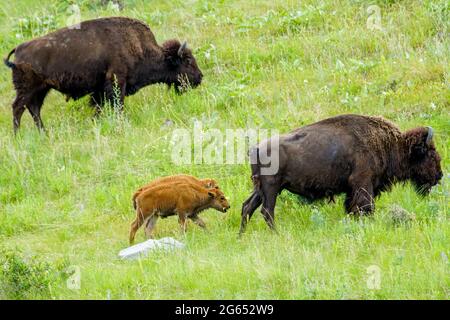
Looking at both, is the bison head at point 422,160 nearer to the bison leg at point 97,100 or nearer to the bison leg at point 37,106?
the bison leg at point 97,100

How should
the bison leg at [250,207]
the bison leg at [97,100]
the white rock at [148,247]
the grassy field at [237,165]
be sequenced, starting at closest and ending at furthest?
the grassy field at [237,165] < the white rock at [148,247] < the bison leg at [250,207] < the bison leg at [97,100]

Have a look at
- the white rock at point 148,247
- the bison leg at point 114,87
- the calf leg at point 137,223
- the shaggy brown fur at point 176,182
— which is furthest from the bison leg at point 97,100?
the white rock at point 148,247

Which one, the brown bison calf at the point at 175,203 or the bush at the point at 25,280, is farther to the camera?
the brown bison calf at the point at 175,203

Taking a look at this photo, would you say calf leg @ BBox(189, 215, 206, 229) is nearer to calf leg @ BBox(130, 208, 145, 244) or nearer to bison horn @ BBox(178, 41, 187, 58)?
calf leg @ BBox(130, 208, 145, 244)

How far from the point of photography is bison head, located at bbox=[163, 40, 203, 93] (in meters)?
16.8

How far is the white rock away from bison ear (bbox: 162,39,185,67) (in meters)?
6.57

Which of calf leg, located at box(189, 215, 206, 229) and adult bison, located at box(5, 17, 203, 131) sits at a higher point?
adult bison, located at box(5, 17, 203, 131)

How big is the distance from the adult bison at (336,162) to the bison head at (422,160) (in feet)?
0.06

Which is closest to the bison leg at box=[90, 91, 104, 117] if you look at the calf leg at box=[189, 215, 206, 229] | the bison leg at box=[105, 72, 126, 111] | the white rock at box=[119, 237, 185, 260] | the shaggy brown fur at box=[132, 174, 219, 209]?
the bison leg at box=[105, 72, 126, 111]

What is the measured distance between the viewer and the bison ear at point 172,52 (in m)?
16.8

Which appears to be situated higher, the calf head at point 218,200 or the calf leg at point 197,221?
the calf head at point 218,200

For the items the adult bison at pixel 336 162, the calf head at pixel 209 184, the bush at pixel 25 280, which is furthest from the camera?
the calf head at pixel 209 184
